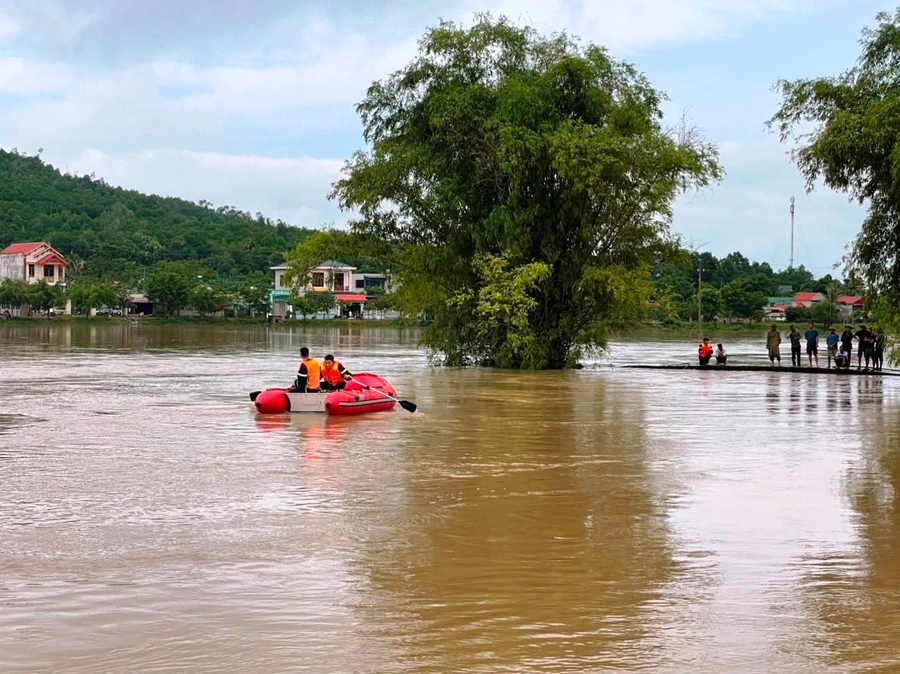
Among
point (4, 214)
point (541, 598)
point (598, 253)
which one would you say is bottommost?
point (541, 598)

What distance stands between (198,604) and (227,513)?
11.6 feet

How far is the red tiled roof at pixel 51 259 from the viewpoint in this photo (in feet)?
383

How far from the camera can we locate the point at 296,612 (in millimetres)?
8078

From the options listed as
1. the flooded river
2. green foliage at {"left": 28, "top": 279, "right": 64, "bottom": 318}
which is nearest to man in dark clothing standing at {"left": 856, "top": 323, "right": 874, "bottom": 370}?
the flooded river

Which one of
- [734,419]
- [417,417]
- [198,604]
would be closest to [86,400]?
[417,417]

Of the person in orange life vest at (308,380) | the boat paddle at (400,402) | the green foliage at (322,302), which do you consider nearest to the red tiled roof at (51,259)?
the green foliage at (322,302)

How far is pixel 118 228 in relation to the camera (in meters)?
143

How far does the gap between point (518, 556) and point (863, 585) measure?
270 cm

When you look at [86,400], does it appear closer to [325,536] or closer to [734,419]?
[734,419]

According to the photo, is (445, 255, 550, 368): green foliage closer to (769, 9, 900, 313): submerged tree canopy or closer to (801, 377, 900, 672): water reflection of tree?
(769, 9, 900, 313): submerged tree canopy

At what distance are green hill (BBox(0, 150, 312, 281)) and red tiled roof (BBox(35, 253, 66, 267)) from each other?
10.7 feet

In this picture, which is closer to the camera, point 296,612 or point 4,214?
point 296,612

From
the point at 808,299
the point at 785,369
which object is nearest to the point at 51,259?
the point at 808,299

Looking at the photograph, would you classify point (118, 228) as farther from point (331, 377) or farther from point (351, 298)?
point (331, 377)
